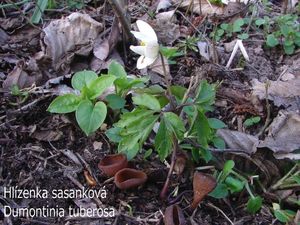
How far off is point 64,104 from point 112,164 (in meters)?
0.29

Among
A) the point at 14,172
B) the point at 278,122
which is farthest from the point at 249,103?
the point at 14,172

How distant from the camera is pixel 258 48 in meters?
2.48

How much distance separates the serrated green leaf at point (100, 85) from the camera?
1815 mm

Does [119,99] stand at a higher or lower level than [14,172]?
higher

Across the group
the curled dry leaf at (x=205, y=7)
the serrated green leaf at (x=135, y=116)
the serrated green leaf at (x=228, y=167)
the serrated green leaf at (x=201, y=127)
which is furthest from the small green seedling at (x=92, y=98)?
the curled dry leaf at (x=205, y=7)

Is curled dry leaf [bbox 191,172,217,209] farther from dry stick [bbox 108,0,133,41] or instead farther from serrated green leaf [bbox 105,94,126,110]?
dry stick [bbox 108,0,133,41]

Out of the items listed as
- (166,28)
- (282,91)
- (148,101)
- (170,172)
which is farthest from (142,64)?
(166,28)

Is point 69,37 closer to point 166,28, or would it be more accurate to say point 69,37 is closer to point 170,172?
point 166,28

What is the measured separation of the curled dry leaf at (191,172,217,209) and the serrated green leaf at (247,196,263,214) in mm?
159

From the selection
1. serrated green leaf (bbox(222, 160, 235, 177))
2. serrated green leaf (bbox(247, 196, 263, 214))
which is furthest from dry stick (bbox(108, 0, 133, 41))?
serrated green leaf (bbox(247, 196, 263, 214))

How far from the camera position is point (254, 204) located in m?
Result: 1.64

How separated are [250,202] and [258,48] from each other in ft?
3.48

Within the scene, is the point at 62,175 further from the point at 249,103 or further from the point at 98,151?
the point at 249,103

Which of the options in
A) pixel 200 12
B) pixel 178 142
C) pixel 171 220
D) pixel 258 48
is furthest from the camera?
pixel 200 12
